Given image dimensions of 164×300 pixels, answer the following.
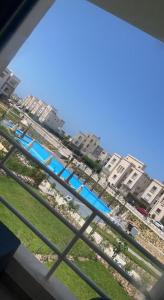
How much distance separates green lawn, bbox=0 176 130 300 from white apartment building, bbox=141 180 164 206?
27052mm

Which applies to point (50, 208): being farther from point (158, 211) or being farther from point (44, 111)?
point (44, 111)

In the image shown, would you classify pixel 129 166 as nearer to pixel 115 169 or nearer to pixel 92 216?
pixel 115 169

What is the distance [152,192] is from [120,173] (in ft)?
14.4

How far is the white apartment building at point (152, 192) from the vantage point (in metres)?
35.1

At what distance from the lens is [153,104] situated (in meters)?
28.0

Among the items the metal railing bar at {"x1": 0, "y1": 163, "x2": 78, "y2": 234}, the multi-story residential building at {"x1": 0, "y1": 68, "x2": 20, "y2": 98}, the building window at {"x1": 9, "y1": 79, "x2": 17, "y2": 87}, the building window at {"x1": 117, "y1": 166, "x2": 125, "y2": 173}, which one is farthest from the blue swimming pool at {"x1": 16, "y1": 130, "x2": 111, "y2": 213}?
the metal railing bar at {"x1": 0, "y1": 163, "x2": 78, "y2": 234}

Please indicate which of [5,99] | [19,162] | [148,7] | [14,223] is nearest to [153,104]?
[5,99]

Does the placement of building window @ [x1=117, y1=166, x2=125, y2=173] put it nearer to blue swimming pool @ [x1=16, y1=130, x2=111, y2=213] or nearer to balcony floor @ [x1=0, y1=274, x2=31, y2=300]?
blue swimming pool @ [x1=16, y1=130, x2=111, y2=213]

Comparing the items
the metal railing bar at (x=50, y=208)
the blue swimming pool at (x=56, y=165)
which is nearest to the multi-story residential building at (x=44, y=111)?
the blue swimming pool at (x=56, y=165)

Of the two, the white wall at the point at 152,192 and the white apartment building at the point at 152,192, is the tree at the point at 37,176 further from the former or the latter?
the white wall at the point at 152,192

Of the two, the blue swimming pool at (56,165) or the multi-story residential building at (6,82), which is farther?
the blue swimming pool at (56,165)

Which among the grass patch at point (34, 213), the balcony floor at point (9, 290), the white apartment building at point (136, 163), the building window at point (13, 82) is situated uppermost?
the white apartment building at point (136, 163)

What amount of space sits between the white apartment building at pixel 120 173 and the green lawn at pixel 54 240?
29.9m

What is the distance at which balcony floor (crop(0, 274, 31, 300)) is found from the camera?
1535 millimetres
